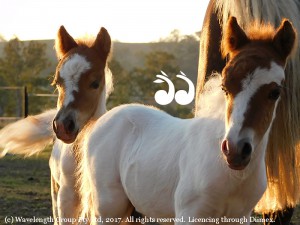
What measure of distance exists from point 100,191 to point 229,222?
0.97 metres

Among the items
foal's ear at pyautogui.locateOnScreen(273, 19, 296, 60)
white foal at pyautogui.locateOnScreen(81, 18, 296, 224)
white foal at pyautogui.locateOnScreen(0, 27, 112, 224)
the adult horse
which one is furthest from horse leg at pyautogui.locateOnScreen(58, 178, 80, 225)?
foal's ear at pyautogui.locateOnScreen(273, 19, 296, 60)

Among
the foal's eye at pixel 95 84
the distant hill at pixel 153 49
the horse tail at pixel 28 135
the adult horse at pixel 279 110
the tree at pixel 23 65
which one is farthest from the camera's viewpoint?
the distant hill at pixel 153 49

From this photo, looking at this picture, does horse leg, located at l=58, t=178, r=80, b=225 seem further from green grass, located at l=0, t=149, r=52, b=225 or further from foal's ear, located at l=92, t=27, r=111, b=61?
green grass, located at l=0, t=149, r=52, b=225

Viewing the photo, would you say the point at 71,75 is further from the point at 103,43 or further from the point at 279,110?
the point at 279,110

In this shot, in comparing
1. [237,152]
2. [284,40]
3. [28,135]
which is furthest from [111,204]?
[28,135]

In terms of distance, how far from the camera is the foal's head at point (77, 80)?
14.9ft

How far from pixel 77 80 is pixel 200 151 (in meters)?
1.34

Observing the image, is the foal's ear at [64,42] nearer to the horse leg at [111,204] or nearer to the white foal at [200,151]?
the white foal at [200,151]

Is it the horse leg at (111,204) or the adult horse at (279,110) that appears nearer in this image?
the horse leg at (111,204)

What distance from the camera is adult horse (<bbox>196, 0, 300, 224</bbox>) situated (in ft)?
14.6

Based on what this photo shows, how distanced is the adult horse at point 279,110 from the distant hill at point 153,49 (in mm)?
42830

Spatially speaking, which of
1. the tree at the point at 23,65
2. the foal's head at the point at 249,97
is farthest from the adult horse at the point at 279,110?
the tree at the point at 23,65

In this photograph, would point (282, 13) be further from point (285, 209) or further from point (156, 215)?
point (156, 215)

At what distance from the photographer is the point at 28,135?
5.95 meters
